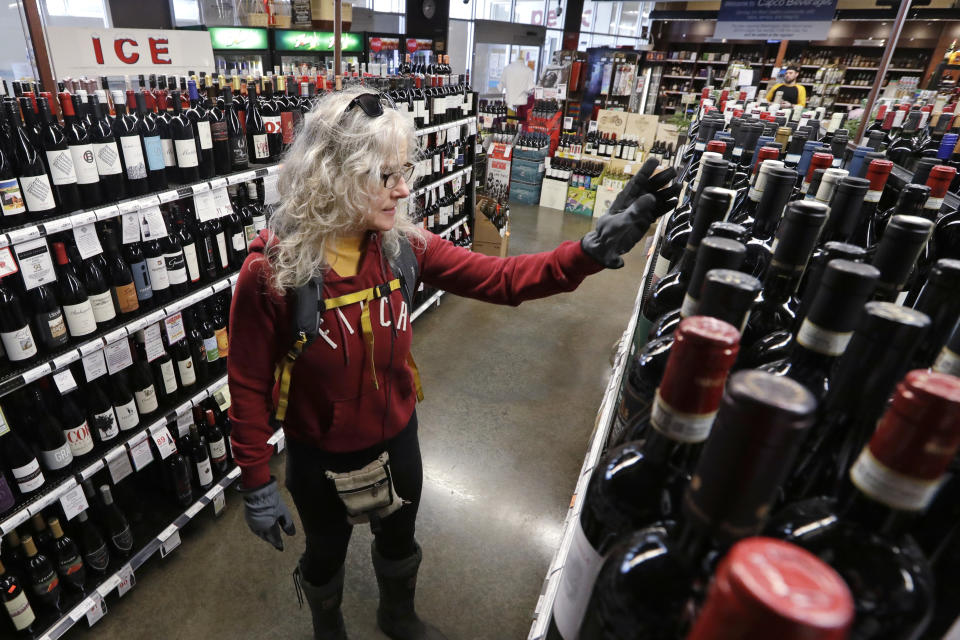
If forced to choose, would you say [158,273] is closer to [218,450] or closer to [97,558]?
[218,450]

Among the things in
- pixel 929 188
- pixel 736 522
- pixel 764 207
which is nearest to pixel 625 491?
pixel 736 522

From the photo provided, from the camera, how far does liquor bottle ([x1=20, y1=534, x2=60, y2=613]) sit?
177cm

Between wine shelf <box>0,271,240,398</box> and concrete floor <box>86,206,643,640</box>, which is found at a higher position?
wine shelf <box>0,271,240,398</box>

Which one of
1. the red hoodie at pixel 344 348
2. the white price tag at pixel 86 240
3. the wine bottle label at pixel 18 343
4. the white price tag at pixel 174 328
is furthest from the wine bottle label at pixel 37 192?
the red hoodie at pixel 344 348

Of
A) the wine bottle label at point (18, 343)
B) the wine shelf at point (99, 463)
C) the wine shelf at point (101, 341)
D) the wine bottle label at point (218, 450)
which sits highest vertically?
the wine bottle label at point (18, 343)

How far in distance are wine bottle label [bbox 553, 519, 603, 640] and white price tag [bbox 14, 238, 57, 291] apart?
1.76 m

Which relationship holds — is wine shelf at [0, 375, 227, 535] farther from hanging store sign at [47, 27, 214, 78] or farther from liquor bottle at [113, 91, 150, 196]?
hanging store sign at [47, 27, 214, 78]

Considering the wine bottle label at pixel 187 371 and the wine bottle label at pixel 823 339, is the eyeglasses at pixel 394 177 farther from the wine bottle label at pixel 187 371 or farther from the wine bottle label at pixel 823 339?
the wine bottle label at pixel 187 371

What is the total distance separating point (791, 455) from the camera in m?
0.38

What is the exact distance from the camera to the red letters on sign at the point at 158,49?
122 inches

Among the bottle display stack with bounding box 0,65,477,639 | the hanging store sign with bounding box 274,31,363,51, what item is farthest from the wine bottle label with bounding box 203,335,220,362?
the hanging store sign with bounding box 274,31,363,51

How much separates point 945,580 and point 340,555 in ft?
5.12

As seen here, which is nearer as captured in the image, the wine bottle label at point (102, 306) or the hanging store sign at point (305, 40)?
the wine bottle label at point (102, 306)

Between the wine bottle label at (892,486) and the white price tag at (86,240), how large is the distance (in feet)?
6.81
